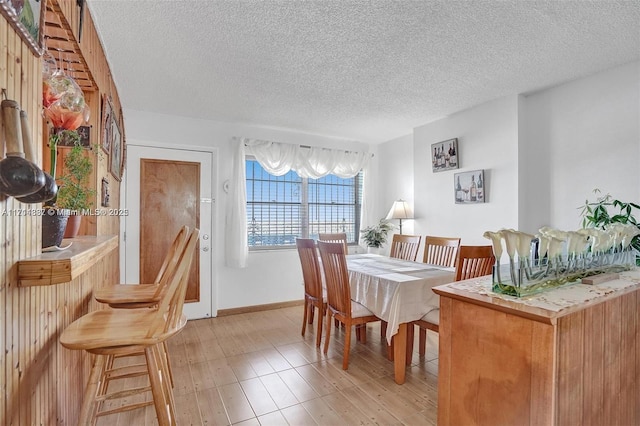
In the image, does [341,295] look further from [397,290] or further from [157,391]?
[157,391]

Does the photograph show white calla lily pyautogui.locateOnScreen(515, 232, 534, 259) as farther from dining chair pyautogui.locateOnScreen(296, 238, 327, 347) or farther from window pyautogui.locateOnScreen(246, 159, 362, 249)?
window pyautogui.locateOnScreen(246, 159, 362, 249)

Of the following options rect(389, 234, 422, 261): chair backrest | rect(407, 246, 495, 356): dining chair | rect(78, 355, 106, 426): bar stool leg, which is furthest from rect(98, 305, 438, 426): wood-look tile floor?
rect(389, 234, 422, 261): chair backrest

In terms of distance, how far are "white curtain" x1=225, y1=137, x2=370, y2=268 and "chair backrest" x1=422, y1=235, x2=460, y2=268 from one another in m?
1.92

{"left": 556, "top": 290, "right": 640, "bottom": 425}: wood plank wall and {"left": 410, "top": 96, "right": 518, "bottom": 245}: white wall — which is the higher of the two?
{"left": 410, "top": 96, "right": 518, "bottom": 245}: white wall

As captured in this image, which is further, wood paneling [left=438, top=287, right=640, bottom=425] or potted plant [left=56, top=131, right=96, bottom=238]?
potted plant [left=56, top=131, right=96, bottom=238]

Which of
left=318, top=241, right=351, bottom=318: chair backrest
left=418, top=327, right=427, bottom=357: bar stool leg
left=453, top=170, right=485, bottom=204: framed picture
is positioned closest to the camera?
left=318, top=241, right=351, bottom=318: chair backrest

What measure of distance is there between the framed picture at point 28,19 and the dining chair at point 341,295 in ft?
6.23

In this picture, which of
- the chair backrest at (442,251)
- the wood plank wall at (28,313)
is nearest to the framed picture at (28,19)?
the wood plank wall at (28,313)

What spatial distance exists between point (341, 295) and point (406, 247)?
55.5 inches

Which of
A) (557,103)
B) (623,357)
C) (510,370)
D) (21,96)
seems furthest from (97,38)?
(557,103)

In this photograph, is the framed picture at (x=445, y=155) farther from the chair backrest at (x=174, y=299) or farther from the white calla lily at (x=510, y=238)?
the chair backrest at (x=174, y=299)

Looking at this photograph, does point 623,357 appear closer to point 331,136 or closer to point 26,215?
point 26,215

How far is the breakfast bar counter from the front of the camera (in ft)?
3.40

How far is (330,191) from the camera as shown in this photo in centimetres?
486
